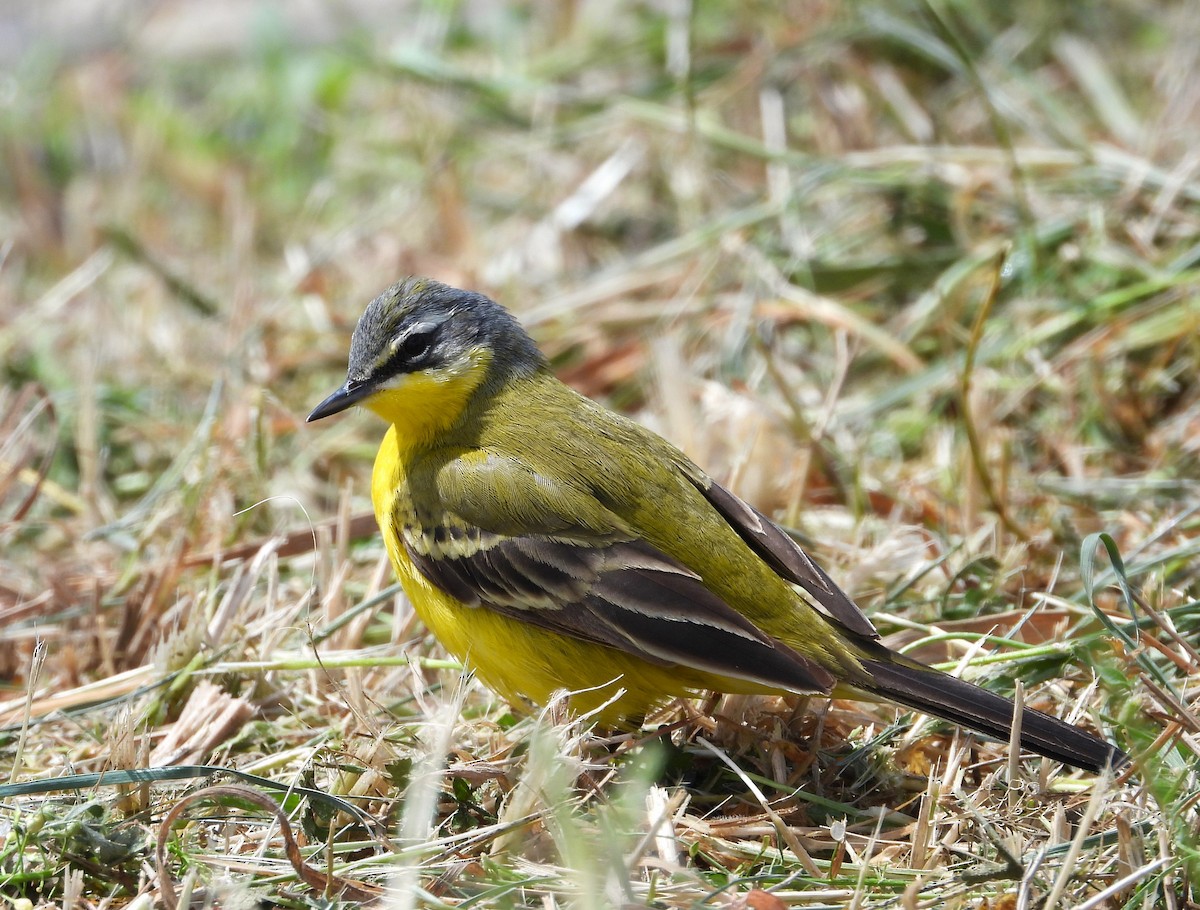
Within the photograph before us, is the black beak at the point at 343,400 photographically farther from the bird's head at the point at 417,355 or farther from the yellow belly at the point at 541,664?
the yellow belly at the point at 541,664

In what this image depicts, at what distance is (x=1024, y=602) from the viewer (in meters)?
4.27

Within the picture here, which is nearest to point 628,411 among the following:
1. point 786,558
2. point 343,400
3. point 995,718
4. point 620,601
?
point 343,400

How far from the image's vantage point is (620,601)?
356 cm

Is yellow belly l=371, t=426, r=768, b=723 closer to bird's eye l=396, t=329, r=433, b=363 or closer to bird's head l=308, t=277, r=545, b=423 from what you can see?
bird's head l=308, t=277, r=545, b=423

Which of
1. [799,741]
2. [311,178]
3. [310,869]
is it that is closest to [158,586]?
[310,869]

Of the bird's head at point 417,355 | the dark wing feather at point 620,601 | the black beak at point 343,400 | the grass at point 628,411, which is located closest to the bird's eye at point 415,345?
the bird's head at point 417,355

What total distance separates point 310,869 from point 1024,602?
2.44 meters

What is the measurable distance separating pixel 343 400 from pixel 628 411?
2174 mm

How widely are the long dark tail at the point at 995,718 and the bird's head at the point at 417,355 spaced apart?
173cm

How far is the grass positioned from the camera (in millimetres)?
3182

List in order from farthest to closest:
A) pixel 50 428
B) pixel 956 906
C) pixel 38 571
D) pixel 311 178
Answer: pixel 311 178, pixel 50 428, pixel 38 571, pixel 956 906

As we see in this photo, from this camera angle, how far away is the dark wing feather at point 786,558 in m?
3.64

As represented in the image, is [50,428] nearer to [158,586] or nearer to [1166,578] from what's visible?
[158,586]

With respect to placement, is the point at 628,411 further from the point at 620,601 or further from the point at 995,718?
the point at 995,718
